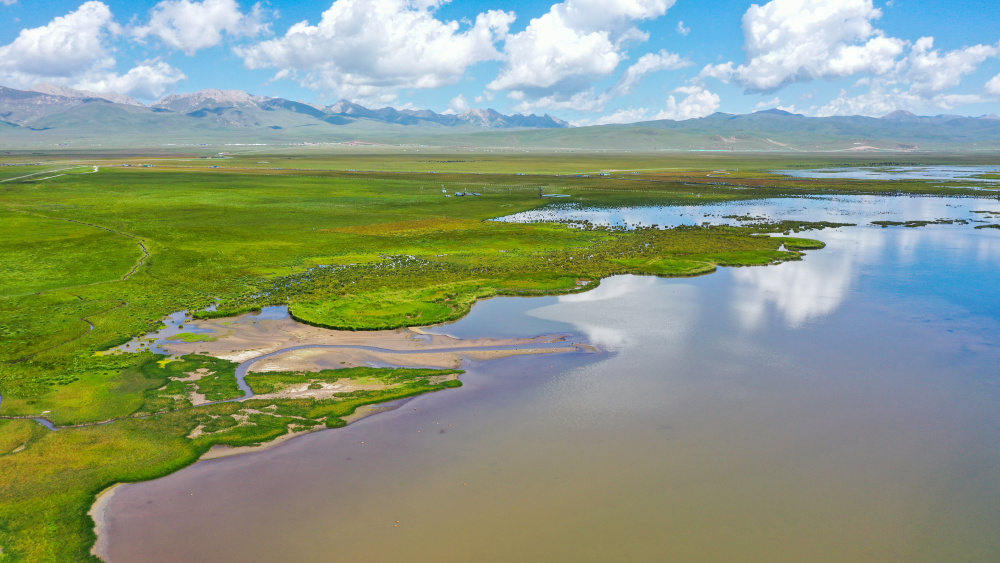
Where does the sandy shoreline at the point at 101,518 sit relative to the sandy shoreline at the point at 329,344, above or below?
below

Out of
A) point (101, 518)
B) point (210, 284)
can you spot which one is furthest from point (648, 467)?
point (210, 284)

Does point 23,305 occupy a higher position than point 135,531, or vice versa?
point 23,305

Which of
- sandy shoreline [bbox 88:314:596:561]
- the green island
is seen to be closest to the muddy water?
sandy shoreline [bbox 88:314:596:561]

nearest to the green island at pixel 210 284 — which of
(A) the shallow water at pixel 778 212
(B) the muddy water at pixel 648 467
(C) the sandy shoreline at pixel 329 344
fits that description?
(C) the sandy shoreline at pixel 329 344

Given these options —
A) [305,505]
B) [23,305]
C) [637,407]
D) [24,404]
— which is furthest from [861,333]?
[23,305]

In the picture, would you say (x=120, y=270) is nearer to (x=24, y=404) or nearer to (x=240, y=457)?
(x=24, y=404)

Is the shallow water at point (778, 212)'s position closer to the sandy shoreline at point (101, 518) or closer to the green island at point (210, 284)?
the green island at point (210, 284)
